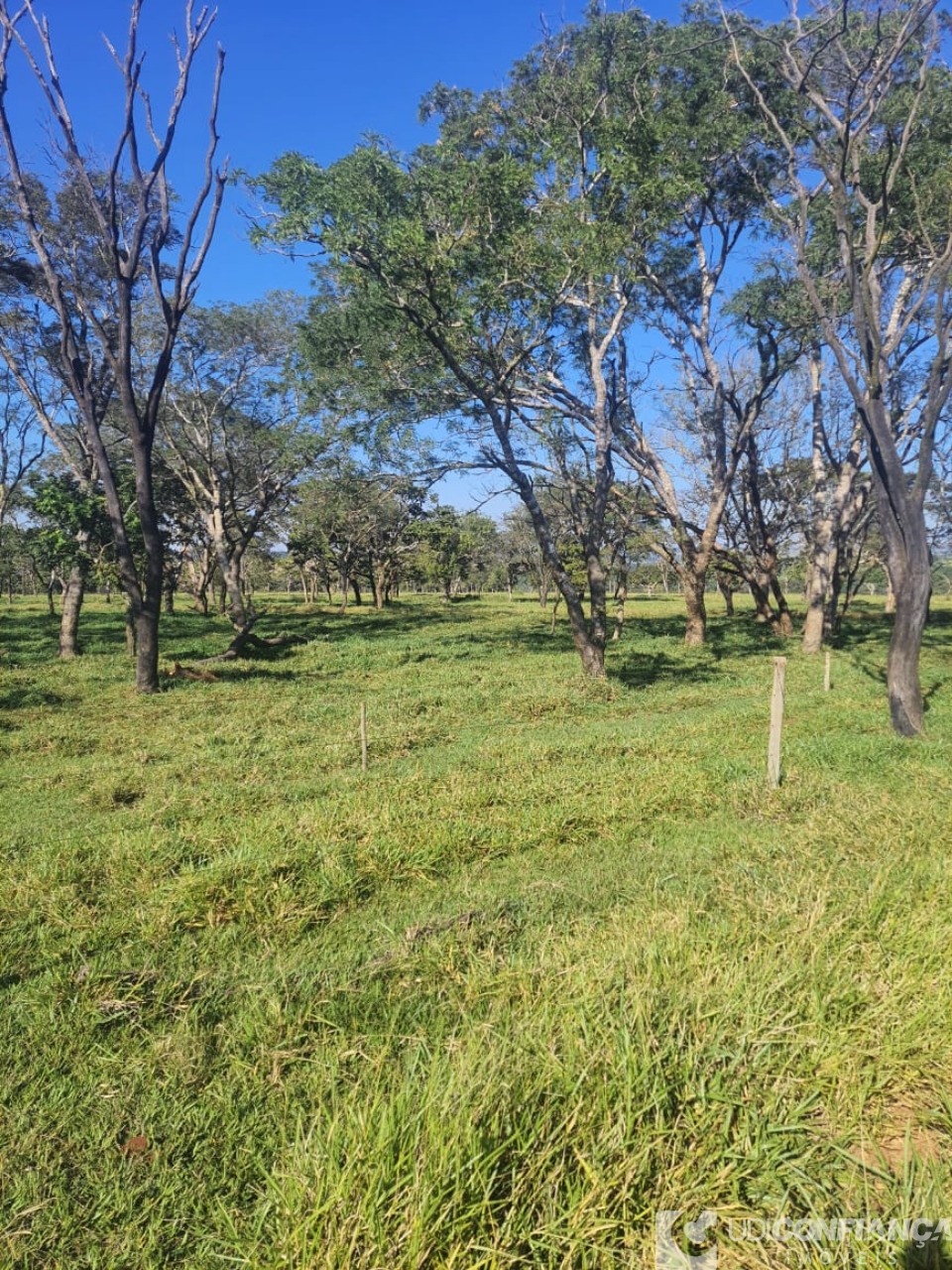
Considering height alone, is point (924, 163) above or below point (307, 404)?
above

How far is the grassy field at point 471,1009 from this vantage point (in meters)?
2.28

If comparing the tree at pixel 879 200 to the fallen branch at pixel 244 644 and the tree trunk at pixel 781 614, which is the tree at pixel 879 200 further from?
the fallen branch at pixel 244 644

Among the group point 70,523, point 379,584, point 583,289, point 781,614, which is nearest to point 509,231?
point 583,289

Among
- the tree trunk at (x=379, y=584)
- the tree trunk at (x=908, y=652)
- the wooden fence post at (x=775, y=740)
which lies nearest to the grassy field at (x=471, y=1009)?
the wooden fence post at (x=775, y=740)

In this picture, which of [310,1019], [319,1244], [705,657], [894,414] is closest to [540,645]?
[705,657]

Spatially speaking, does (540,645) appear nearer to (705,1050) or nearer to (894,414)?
(894,414)

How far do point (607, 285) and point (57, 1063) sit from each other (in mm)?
16969

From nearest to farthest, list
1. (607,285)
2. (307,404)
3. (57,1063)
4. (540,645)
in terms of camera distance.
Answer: (57,1063)
(607,285)
(307,404)
(540,645)

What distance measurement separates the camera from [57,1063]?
317 cm

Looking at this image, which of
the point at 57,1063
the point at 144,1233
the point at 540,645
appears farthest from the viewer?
the point at 540,645

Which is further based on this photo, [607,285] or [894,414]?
[894,414]
